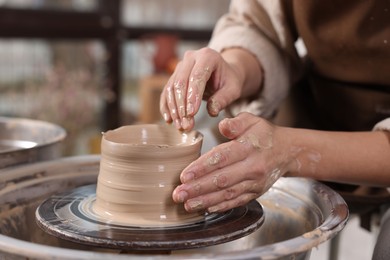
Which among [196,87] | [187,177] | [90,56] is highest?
[196,87]

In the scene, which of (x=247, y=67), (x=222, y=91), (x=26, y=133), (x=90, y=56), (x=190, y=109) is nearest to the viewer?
(x=190, y=109)

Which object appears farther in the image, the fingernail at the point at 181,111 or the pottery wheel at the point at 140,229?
the fingernail at the point at 181,111

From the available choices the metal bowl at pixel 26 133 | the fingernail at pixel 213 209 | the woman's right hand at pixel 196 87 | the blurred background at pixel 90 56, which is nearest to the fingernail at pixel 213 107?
the woman's right hand at pixel 196 87

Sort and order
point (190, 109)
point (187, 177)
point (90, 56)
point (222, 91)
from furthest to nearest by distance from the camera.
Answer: point (90, 56) → point (222, 91) → point (190, 109) → point (187, 177)

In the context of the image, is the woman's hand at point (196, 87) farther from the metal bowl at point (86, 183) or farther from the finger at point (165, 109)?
the metal bowl at point (86, 183)

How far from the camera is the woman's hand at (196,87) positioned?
943mm

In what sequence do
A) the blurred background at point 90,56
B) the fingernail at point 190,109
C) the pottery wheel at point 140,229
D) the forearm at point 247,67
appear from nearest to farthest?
the pottery wheel at point 140,229 → the fingernail at point 190,109 → the forearm at point 247,67 → the blurred background at point 90,56

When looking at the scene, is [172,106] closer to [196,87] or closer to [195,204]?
[196,87]

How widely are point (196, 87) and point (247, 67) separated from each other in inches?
14.5

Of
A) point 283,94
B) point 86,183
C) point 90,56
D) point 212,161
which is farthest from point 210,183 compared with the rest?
point 90,56

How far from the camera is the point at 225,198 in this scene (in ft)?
2.78

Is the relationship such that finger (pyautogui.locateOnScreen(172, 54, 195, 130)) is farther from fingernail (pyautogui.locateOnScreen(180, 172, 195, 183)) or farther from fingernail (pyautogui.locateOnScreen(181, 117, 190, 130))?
fingernail (pyautogui.locateOnScreen(180, 172, 195, 183))

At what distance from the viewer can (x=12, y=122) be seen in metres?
1.44

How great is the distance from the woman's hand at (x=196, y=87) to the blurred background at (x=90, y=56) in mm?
1929
